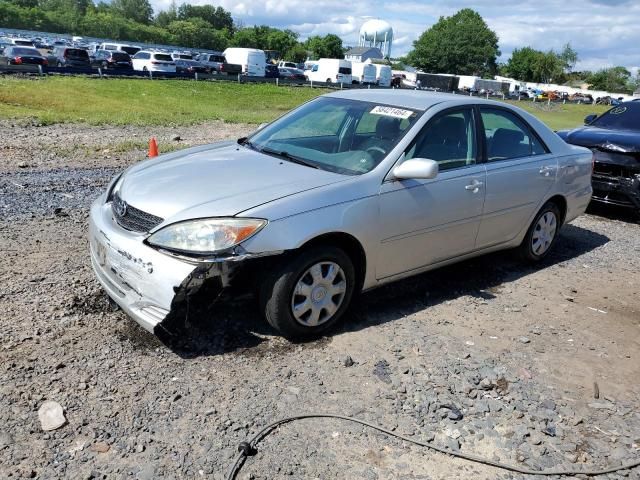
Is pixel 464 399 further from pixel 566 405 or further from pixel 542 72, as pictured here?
pixel 542 72

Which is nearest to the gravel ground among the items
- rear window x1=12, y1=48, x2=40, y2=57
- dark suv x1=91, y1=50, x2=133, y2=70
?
rear window x1=12, y1=48, x2=40, y2=57

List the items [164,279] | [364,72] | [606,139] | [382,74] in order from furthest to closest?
[382,74]
[364,72]
[606,139]
[164,279]

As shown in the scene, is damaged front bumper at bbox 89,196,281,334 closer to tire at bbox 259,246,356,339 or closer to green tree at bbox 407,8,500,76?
tire at bbox 259,246,356,339

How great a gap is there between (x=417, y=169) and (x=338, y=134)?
1.03 m

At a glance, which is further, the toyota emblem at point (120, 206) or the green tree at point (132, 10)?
the green tree at point (132, 10)

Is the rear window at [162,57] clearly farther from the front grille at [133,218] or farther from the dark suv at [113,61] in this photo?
the front grille at [133,218]

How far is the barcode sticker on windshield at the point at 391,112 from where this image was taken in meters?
4.80

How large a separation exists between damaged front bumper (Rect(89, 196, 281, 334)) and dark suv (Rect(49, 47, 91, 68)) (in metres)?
37.1

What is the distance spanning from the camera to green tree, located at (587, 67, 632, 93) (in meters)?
116

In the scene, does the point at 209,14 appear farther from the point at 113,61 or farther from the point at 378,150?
the point at 378,150

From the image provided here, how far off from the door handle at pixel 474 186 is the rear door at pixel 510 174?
0.40 feet

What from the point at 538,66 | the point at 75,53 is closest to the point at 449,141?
the point at 75,53

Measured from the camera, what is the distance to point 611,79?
122 m

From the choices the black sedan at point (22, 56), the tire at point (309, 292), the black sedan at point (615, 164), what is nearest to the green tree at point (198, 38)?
the black sedan at point (22, 56)
